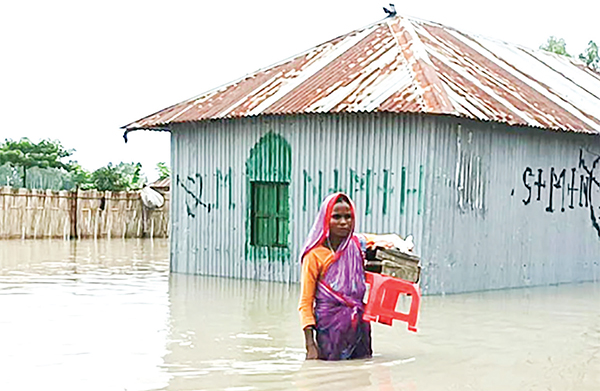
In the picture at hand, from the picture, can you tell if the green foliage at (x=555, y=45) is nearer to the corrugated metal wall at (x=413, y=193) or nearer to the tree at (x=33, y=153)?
the tree at (x=33, y=153)

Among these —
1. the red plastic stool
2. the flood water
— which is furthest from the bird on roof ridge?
the red plastic stool

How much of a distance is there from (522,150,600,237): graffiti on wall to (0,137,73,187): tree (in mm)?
31483

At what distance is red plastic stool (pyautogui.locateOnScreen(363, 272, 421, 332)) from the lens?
8805mm

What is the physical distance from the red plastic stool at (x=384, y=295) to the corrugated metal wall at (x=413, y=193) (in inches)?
270

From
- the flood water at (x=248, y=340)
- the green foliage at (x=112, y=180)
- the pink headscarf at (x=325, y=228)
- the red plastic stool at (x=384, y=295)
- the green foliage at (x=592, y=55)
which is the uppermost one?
the green foliage at (x=592, y=55)

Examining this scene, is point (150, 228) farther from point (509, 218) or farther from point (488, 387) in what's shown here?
point (488, 387)

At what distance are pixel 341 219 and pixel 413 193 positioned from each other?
7447 millimetres

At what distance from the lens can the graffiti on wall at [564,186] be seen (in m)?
17.9

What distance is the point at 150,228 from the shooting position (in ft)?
111

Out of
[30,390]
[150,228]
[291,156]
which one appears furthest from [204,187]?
[150,228]

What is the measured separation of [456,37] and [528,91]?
221cm

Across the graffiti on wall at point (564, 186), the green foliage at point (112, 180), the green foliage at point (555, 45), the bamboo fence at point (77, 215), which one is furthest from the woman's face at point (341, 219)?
the green foliage at point (555, 45)

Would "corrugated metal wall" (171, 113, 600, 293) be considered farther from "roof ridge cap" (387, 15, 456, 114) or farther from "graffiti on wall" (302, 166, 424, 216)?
"roof ridge cap" (387, 15, 456, 114)

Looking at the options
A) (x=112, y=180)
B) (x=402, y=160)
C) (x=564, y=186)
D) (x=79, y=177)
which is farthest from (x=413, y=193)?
(x=79, y=177)
